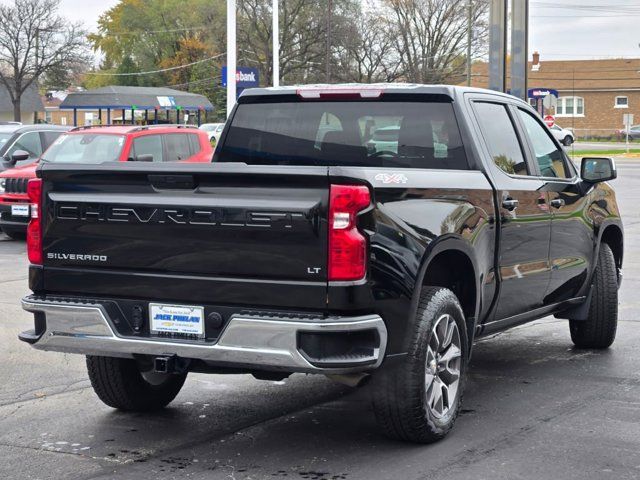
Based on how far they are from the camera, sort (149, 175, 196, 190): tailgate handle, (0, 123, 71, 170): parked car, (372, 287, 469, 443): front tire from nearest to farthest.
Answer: (149, 175, 196, 190): tailgate handle, (372, 287, 469, 443): front tire, (0, 123, 71, 170): parked car

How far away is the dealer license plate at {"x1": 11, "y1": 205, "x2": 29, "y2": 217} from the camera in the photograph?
1741 centimetres

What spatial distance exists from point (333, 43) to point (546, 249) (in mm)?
65766

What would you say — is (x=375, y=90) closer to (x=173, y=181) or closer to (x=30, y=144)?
(x=173, y=181)

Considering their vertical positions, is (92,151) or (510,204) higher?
(92,151)

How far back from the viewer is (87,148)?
672 inches

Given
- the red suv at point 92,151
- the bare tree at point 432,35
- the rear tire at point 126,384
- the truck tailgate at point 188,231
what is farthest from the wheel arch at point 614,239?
the bare tree at point 432,35

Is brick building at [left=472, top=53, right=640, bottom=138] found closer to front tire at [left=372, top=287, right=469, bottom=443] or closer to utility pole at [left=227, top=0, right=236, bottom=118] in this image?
utility pole at [left=227, top=0, right=236, bottom=118]

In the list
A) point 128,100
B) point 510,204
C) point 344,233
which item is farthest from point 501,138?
point 128,100

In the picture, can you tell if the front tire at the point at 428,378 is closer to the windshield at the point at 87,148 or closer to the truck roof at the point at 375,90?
the truck roof at the point at 375,90

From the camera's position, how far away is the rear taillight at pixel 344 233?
5.01 metres

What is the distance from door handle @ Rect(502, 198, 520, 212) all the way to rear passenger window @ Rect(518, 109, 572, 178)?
Answer: 0.83 metres

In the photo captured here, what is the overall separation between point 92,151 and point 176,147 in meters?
1.60

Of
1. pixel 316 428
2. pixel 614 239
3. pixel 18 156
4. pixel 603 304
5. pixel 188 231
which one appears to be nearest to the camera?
pixel 188 231

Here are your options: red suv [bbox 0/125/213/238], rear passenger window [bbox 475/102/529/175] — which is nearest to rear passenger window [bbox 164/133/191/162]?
red suv [bbox 0/125/213/238]
